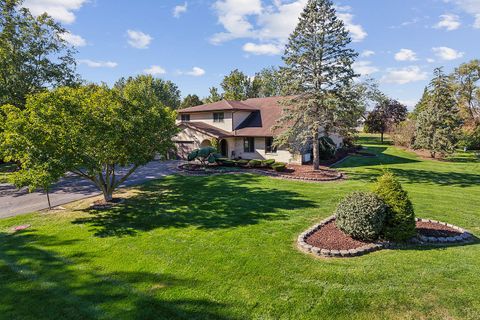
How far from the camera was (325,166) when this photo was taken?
83.4ft

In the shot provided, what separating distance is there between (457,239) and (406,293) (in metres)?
4.79

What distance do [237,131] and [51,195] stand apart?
1767 centimetres

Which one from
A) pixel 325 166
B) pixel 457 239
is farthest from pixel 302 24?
pixel 457 239

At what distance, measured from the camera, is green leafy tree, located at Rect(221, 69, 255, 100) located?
202 ft

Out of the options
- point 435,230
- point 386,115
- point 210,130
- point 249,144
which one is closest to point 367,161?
point 249,144

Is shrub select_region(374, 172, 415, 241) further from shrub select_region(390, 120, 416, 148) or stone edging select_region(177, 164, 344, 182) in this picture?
shrub select_region(390, 120, 416, 148)

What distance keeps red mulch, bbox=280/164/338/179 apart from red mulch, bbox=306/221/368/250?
11.0 metres

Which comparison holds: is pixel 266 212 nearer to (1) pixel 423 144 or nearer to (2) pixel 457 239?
(2) pixel 457 239

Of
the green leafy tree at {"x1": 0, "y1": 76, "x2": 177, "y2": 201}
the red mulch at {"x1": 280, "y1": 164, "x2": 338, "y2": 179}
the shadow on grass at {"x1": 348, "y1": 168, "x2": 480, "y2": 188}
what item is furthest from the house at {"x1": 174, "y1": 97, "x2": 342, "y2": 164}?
the green leafy tree at {"x1": 0, "y1": 76, "x2": 177, "y2": 201}

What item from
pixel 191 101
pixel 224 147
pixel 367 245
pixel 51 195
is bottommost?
pixel 367 245

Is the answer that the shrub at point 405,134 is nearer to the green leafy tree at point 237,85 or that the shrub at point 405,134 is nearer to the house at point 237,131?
the house at point 237,131

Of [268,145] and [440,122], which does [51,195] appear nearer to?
[268,145]

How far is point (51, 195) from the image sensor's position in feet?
54.3

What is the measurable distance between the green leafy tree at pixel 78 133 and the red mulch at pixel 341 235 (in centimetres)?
903
